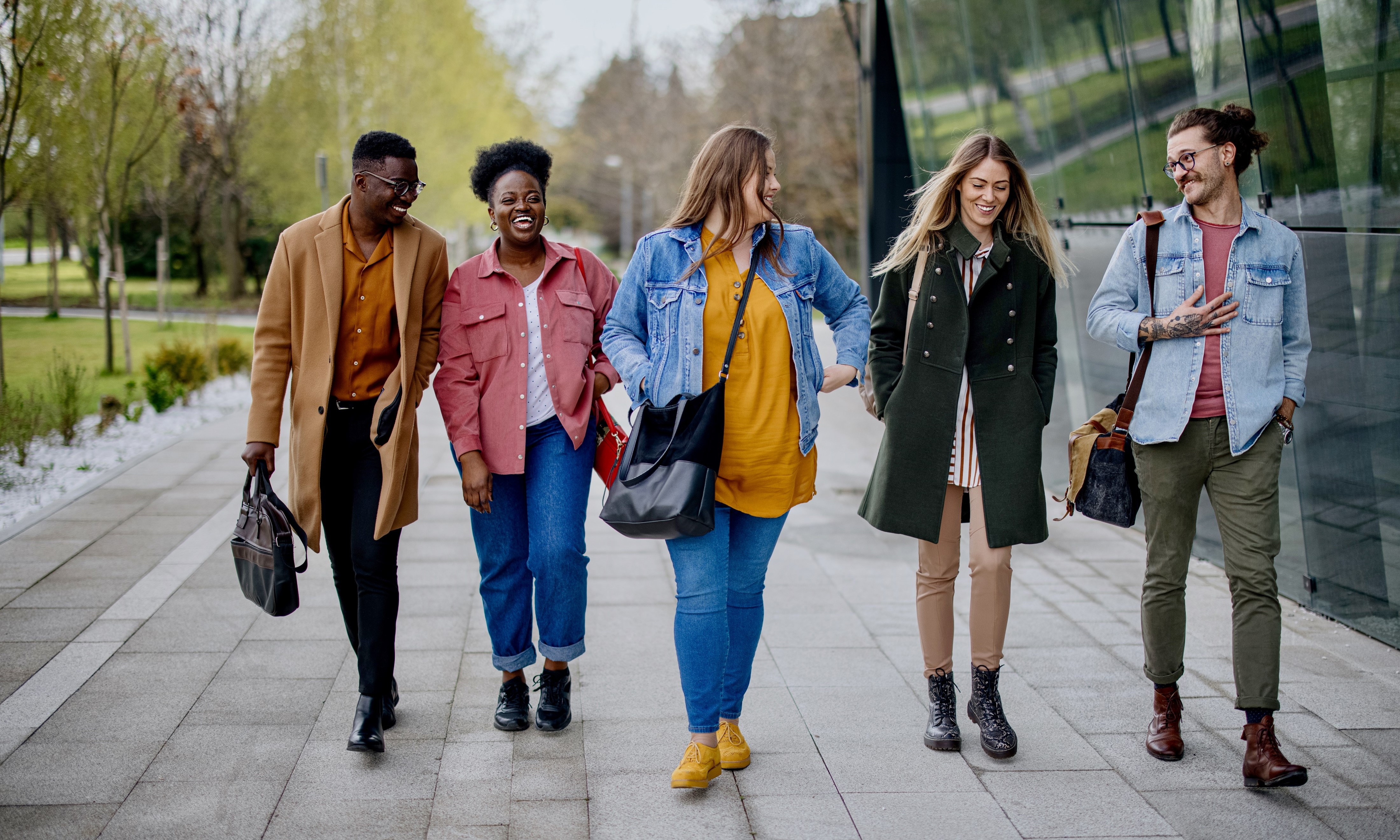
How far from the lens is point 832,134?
28156mm

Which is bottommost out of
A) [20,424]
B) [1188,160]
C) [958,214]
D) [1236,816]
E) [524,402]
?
[1236,816]

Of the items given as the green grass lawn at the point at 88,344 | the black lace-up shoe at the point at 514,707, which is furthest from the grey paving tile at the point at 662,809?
the green grass lawn at the point at 88,344

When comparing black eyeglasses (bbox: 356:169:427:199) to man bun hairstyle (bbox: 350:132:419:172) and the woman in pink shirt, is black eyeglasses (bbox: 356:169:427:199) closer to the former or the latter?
man bun hairstyle (bbox: 350:132:419:172)

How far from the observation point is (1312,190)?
16.3 ft

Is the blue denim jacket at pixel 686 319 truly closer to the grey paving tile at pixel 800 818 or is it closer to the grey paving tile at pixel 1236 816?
the grey paving tile at pixel 800 818

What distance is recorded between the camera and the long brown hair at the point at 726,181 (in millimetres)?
3309

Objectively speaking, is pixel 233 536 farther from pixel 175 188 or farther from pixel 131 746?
pixel 175 188

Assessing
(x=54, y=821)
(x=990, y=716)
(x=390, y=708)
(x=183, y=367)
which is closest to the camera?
(x=54, y=821)

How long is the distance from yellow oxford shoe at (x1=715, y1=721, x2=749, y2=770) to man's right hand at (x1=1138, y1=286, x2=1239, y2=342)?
173 cm

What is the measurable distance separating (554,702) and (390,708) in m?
0.53

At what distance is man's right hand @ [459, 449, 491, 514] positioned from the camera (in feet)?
11.8

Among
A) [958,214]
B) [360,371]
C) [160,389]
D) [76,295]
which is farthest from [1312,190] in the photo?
[76,295]

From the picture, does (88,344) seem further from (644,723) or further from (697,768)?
(697,768)

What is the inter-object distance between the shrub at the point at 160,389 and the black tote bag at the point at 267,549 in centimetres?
833
